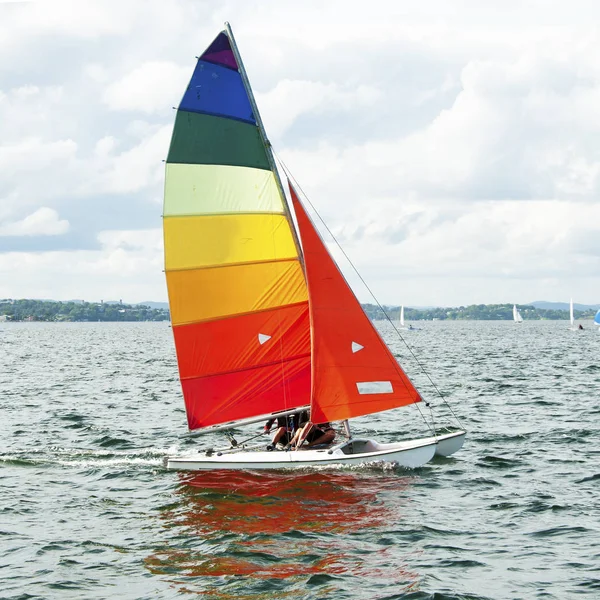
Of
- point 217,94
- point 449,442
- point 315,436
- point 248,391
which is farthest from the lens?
point 248,391

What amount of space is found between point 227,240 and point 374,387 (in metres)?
5.41

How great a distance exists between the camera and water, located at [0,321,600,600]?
14812mm

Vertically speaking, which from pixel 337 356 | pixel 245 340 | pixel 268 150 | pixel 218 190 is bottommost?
pixel 337 356

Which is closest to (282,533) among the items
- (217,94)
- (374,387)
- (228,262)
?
(374,387)

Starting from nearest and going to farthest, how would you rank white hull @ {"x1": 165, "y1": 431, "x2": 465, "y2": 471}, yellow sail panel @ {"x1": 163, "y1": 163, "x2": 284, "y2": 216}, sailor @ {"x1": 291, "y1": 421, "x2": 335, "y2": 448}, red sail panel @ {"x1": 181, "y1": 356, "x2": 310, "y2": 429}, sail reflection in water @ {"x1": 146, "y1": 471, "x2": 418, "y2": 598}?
sail reflection in water @ {"x1": 146, "y1": 471, "x2": 418, "y2": 598} → white hull @ {"x1": 165, "y1": 431, "x2": 465, "y2": 471} → yellow sail panel @ {"x1": 163, "y1": 163, "x2": 284, "y2": 216} → sailor @ {"x1": 291, "y1": 421, "x2": 335, "y2": 448} → red sail panel @ {"x1": 181, "y1": 356, "x2": 310, "y2": 429}

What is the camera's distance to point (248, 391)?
23.8m

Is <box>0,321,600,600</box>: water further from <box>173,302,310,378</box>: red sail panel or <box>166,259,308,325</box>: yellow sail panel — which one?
<box>166,259,308,325</box>: yellow sail panel

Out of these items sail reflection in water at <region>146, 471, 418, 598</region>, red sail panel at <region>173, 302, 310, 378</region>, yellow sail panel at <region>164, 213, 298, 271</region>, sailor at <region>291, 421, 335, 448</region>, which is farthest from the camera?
red sail panel at <region>173, 302, 310, 378</region>

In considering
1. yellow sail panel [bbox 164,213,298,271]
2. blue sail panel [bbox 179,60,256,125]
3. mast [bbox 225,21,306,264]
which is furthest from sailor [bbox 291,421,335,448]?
blue sail panel [bbox 179,60,256,125]

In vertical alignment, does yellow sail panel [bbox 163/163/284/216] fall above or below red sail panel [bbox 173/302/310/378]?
above

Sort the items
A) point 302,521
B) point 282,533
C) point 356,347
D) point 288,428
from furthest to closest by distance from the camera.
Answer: point 288,428 < point 356,347 < point 302,521 < point 282,533

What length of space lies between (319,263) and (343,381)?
307 cm

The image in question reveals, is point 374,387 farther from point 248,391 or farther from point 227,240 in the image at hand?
point 227,240

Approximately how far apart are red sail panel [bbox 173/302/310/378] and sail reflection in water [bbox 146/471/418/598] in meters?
3.05
